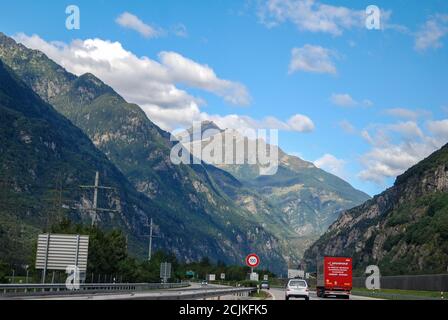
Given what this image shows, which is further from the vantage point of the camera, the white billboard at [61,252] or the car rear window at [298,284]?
the white billboard at [61,252]

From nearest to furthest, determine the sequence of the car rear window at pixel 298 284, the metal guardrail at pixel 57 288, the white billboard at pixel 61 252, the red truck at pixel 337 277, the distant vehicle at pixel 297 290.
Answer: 1. the distant vehicle at pixel 297 290
2. the car rear window at pixel 298 284
3. the metal guardrail at pixel 57 288
4. the white billboard at pixel 61 252
5. the red truck at pixel 337 277

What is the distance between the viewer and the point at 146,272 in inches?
6885

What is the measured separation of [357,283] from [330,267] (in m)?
63.1

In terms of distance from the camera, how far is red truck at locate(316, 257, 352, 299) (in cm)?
7112

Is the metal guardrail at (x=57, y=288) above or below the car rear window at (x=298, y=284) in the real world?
below

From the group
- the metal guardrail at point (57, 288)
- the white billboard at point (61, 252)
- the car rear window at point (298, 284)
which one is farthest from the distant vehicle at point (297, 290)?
the white billboard at point (61, 252)

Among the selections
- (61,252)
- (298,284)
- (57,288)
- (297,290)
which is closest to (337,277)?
(298,284)

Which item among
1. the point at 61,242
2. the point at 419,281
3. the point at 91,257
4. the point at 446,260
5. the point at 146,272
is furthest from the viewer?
the point at 446,260

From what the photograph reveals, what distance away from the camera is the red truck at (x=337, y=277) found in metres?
71.1

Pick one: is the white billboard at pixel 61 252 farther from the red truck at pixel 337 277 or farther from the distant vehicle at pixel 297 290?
the red truck at pixel 337 277

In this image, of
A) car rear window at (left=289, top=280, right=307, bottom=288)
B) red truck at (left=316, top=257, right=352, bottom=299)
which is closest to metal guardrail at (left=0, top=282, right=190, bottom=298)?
car rear window at (left=289, top=280, right=307, bottom=288)
